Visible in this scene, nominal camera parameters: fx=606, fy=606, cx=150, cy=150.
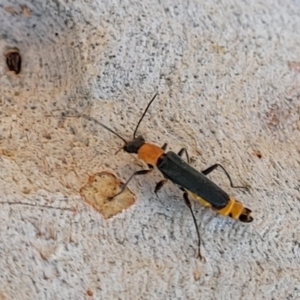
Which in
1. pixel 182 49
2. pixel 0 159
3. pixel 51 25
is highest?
pixel 182 49

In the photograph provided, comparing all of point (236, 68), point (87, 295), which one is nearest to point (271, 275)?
point (87, 295)

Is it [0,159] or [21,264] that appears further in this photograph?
[0,159]

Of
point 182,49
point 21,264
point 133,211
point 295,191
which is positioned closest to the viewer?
point 21,264

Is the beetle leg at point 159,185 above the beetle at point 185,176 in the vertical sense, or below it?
below

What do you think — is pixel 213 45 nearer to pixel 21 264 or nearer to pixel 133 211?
pixel 133 211

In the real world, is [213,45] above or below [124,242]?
above

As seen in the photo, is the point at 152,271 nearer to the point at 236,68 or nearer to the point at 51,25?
the point at 236,68

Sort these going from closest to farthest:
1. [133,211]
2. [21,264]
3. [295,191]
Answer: [21,264], [133,211], [295,191]

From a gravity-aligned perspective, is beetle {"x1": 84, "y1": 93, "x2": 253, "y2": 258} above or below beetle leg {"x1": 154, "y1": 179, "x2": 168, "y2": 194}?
above
